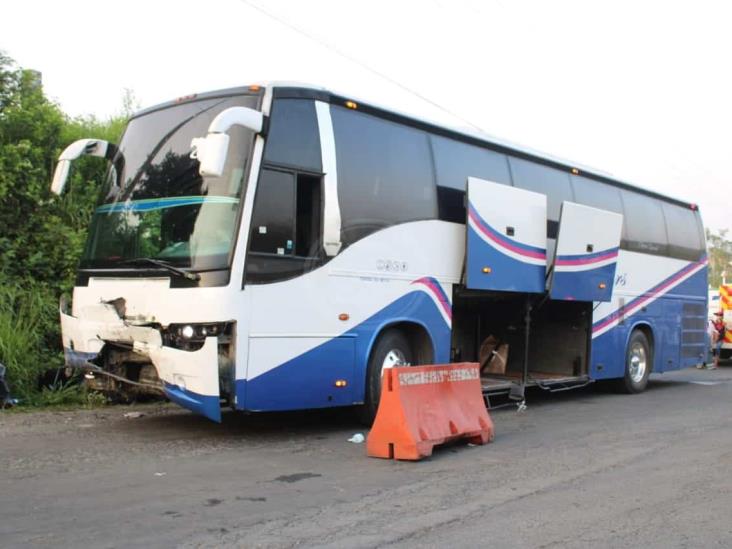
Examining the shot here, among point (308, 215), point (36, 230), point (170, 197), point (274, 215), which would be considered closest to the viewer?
point (274, 215)

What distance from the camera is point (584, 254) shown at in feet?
37.6

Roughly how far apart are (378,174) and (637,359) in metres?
7.50

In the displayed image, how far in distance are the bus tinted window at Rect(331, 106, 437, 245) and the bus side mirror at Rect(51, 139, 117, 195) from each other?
2.58 m

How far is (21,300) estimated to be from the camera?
1091 cm

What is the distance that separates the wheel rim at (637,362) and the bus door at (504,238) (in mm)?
3561

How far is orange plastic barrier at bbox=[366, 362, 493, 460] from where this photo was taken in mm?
7129

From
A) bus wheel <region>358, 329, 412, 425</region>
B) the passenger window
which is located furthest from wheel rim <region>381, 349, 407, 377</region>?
the passenger window

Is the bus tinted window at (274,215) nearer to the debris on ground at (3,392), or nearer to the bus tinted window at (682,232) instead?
the debris on ground at (3,392)

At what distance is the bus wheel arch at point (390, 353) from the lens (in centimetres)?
857

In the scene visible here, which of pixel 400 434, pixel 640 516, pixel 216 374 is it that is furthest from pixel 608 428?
pixel 216 374

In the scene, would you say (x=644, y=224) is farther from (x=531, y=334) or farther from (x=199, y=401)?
(x=199, y=401)

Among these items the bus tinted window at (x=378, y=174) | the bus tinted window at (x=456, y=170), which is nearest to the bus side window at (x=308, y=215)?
the bus tinted window at (x=378, y=174)

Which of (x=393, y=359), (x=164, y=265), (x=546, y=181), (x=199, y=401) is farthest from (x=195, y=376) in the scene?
(x=546, y=181)

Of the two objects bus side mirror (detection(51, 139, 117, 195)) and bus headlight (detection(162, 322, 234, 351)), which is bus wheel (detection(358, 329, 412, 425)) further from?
bus side mirror (detection(51, 139, 117, 195))
